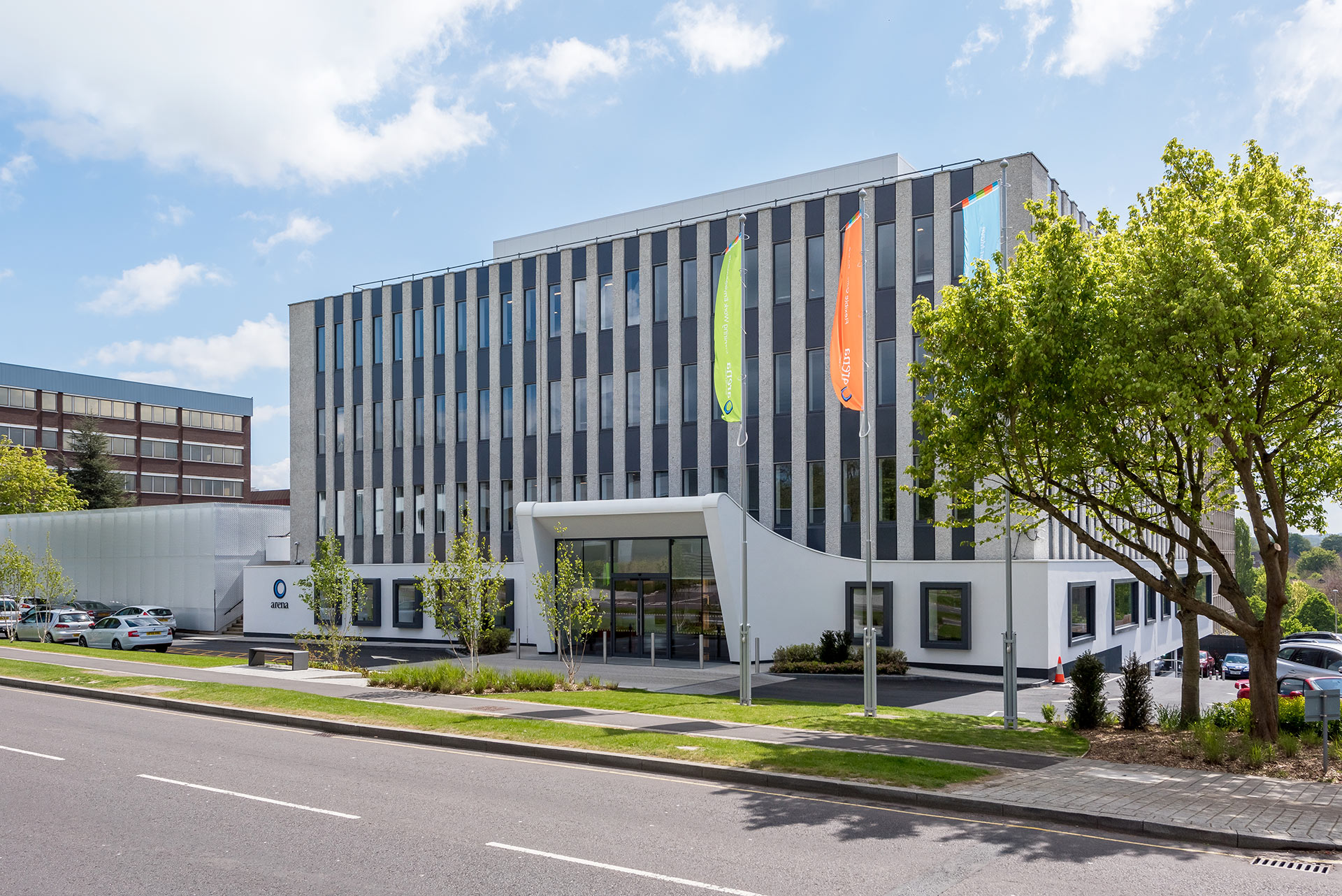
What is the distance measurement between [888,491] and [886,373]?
3622 mm

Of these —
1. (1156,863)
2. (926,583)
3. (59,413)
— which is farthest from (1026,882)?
(59,413)

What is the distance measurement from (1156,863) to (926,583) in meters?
20.7

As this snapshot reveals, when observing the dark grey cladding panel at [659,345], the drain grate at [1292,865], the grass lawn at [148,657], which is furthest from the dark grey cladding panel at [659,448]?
the drain grate at [1292,865]

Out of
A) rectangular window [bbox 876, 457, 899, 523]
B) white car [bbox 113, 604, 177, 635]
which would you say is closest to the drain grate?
rectangular window [bbox 876, 457, 899, 523]

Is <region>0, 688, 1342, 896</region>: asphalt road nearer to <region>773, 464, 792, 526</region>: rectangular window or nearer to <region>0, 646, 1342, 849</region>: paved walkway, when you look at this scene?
<region>0, 646, 1342, 849</region>: paved walkway

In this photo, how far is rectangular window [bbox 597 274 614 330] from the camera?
121ft

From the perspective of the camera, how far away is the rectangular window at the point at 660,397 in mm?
35469

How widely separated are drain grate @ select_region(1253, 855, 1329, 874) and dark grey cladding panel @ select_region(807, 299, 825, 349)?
24.2 metres

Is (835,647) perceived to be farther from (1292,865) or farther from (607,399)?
(1292,865)

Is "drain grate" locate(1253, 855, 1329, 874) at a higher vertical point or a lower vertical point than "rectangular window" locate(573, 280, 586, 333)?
lower

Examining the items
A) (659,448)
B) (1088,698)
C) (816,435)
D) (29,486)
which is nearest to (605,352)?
(659,448)

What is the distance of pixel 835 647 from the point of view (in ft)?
94.9

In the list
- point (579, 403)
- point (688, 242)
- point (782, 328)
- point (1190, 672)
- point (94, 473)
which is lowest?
point (1190, 672)

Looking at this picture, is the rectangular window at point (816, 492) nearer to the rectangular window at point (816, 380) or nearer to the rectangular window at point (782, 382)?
the rectangular window at point (816, 380)
